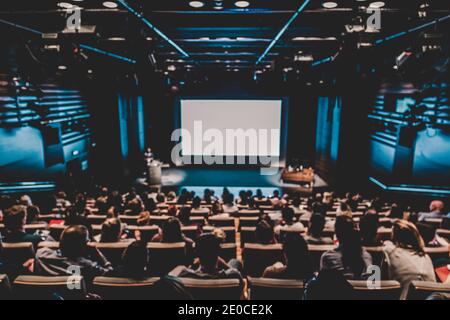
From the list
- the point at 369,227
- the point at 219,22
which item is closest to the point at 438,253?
the point at 369,227

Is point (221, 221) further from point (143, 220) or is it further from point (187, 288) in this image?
point (187, 288)

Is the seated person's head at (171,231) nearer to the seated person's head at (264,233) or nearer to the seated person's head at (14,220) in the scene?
the seated person's head at (264,233)

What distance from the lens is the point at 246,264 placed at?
3555mm

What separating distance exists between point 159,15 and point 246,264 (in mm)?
4400

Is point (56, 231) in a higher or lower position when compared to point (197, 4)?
lower

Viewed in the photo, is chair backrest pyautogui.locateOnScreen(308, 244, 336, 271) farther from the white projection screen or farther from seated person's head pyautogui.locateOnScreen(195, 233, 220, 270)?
the white projection screen

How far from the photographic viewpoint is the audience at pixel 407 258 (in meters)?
2.77

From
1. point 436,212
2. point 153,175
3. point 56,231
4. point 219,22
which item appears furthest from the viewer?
point 153,175

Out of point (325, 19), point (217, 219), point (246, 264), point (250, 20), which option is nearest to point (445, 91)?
point (325, 19)

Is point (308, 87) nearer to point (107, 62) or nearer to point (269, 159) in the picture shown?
point (269, 159)

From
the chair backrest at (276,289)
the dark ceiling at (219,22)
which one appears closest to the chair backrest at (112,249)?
the chair backrest at (276,289)

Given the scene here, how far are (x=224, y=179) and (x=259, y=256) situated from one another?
32.8 feet

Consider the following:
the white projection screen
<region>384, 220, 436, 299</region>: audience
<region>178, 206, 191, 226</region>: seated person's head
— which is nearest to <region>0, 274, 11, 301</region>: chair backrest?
<region>178, 206, 191, 226</region>: seated person's head

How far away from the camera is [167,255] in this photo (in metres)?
3.51
